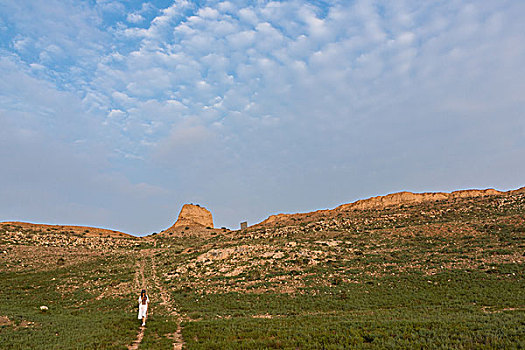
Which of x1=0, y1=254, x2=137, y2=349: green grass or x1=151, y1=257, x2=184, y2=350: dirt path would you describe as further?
x1=0, y1=254, x2=137, y2=349: green grass

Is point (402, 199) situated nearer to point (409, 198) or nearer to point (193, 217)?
point (409, 198)

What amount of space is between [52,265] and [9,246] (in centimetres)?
1697

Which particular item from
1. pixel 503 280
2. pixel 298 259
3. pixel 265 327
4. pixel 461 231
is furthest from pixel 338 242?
pixel 265 327

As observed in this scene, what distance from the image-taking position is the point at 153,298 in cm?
2984

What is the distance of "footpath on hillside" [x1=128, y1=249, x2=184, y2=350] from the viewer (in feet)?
53.1

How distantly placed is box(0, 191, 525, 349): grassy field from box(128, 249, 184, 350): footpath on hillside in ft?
0.73

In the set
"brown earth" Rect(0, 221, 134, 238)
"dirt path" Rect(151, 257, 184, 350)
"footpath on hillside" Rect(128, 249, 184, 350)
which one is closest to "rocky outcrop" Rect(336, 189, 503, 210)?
"footpath on hillside" Rect(128, 249, 184, 350)

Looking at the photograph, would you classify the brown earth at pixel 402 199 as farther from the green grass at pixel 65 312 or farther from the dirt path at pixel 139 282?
the green grass at pixel 65 312

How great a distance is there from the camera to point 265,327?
1731 cm

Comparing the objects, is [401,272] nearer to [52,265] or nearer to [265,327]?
[265,327]

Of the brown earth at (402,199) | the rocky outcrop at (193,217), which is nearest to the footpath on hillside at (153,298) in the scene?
the brown earth at (402,199)

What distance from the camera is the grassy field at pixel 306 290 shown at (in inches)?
586

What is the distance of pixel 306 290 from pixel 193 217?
9377 cm

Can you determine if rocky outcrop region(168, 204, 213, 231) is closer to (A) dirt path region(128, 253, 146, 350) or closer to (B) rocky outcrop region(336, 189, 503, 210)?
(A) dirt path region(128, 253, 146, 350)
